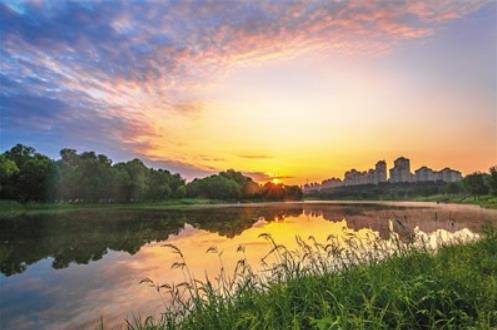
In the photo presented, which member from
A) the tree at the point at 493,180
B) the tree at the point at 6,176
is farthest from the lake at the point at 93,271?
the tree at the point at 493,180

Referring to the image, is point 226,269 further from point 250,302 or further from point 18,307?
point 250,302

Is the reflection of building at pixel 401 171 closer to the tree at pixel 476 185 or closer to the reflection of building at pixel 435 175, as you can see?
the reflection of building at pixel 435 175

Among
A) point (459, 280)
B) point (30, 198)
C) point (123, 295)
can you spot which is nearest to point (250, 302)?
point (459, 280)

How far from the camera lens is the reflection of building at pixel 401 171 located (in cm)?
18862

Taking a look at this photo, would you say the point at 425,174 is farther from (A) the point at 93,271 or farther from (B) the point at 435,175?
(A) the point at 93,271

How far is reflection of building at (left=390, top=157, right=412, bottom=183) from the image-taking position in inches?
7426

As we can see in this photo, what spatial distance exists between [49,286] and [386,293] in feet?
31.1

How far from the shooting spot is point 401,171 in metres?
192

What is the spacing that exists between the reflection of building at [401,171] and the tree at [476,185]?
112097mm

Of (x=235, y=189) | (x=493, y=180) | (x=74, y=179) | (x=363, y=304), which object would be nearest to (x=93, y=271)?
(x=363, y=304)

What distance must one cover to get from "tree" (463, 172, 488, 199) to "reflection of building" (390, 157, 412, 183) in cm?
11210

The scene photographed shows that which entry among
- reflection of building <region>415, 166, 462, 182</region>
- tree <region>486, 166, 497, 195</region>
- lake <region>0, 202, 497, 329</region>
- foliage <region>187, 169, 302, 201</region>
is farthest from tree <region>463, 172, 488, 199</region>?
reflection of building <region>415, 166, 462, 182</region>

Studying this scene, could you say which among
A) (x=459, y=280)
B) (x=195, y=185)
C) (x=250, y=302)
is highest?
(x=195, y=185)

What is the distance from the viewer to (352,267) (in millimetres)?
6676
